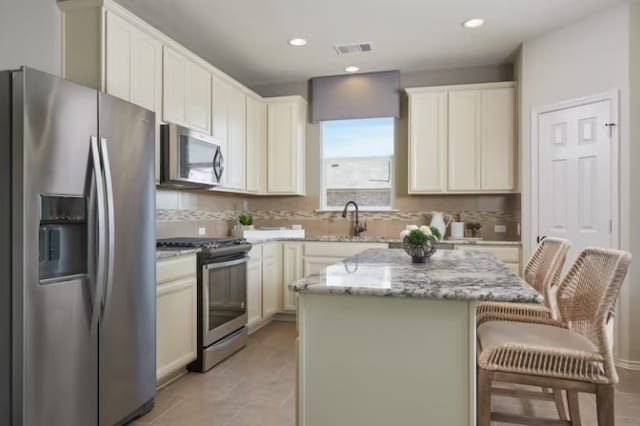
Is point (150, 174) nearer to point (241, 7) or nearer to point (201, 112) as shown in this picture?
point (201, 112)

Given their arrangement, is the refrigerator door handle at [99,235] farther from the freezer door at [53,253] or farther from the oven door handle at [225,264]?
the oven door handle at [225,264]

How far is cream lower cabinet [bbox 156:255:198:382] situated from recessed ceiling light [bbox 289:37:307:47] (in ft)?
7.23

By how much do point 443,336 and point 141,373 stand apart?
1.75 metres

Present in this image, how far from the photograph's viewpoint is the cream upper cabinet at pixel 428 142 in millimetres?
4516

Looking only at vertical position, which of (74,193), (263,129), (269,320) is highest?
(263,129)

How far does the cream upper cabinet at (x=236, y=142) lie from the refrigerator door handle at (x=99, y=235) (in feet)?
6.79

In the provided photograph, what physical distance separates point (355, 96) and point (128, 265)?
3.41 metres

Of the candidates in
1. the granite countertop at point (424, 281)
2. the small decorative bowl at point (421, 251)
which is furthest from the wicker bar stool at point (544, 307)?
the small decorative bowl at point (421, 251)

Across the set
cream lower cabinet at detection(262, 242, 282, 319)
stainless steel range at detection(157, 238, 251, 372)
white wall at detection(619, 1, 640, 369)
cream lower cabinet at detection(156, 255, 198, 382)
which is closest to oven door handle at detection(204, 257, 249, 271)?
stainless steel range at detection(157, 238, 251, 372)

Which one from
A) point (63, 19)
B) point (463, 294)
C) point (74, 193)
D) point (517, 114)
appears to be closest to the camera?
point (463, 294)

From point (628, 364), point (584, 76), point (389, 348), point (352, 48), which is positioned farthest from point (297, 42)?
point (628, 364)

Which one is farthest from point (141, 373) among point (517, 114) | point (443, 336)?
point (517, 114)

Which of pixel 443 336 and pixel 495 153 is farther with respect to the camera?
pixel 495 153

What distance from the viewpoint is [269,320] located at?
465 cm
